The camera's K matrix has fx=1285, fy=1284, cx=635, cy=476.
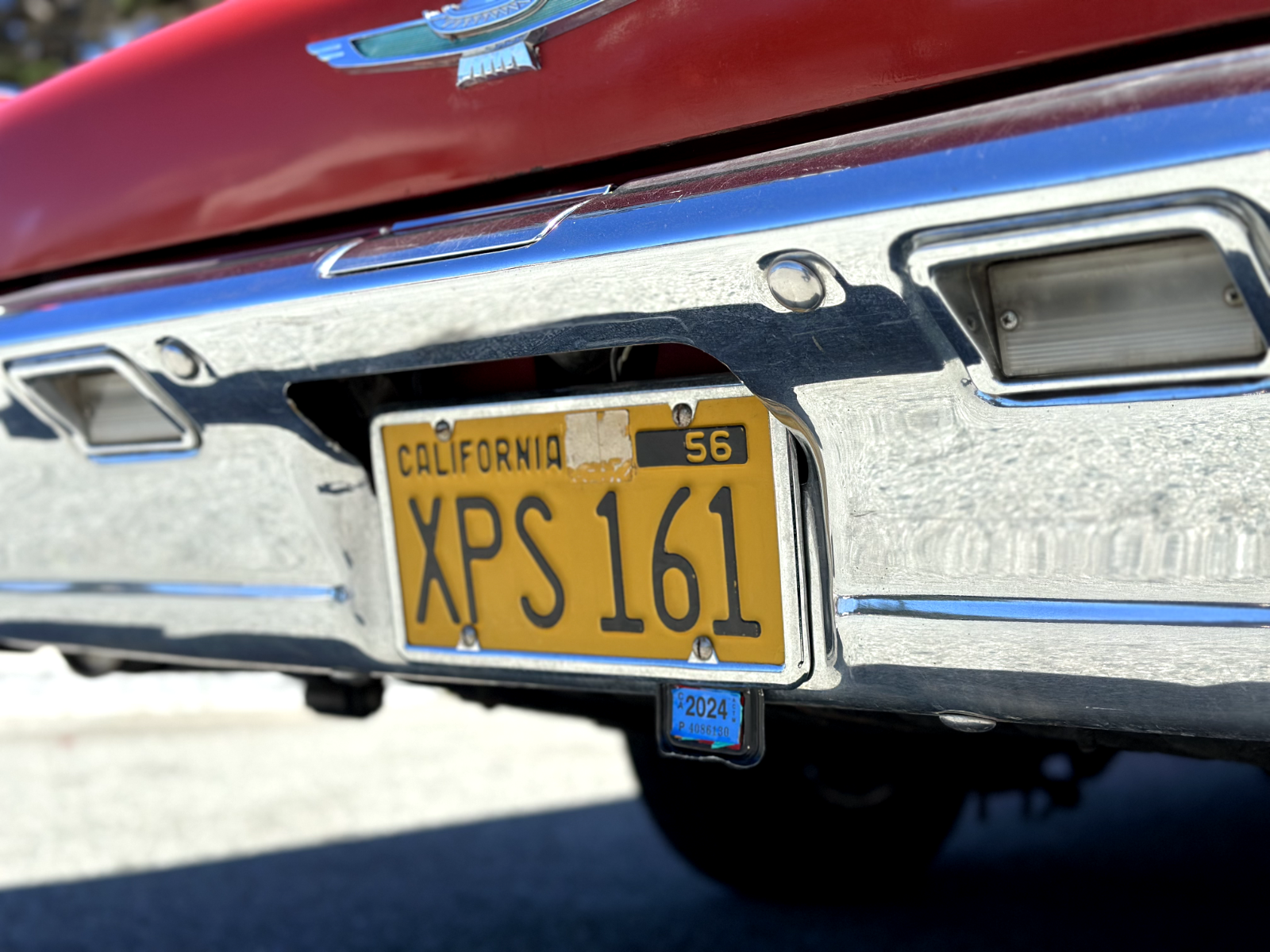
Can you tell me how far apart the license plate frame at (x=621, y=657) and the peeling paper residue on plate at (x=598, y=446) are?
0.01m

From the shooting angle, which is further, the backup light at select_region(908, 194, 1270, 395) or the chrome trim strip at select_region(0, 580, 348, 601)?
the chrome trim strip at select_region(0, 580, 348, 601)

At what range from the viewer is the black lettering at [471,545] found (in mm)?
1264

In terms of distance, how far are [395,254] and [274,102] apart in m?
0.26

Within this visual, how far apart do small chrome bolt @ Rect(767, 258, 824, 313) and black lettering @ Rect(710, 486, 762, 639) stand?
19 centimetres

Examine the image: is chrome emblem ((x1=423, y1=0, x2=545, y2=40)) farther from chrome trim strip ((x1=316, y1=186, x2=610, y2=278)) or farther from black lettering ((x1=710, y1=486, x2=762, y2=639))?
black lettering ((x1=710, y1=486, x2=762, y2=639))

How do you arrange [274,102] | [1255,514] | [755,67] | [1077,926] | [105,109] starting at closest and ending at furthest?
1. [1255,514]
2. [755,67]
3. [274,102]
4. [105,109]
5. [1077,926]

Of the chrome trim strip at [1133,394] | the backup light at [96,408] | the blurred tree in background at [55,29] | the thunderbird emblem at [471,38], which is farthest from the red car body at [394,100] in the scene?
the blurred tree in background at [55,29]

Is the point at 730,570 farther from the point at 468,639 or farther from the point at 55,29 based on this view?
the point at 55,29

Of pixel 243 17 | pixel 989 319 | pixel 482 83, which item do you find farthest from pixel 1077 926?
pixel 243 17

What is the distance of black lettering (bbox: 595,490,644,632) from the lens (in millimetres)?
1186

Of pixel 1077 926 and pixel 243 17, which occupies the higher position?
pixel 243 17

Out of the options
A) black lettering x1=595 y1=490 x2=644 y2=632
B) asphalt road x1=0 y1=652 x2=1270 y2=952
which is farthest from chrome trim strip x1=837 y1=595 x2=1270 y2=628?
asphalt road x1=0 y1=652 x2=1270 y2=952

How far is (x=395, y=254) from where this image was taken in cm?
119

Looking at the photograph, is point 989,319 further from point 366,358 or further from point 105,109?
point 105,109
